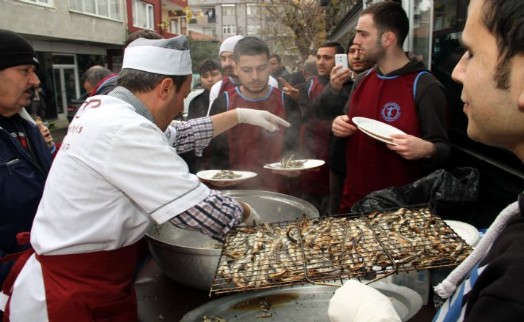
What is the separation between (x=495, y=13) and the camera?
87 centimetres

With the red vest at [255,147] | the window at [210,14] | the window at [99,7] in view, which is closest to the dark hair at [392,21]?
the red vest at [255,147]

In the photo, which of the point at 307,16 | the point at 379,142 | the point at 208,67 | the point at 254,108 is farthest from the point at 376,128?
the point at 307,16

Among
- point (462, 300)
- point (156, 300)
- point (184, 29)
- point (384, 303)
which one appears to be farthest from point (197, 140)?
point (184, 29)

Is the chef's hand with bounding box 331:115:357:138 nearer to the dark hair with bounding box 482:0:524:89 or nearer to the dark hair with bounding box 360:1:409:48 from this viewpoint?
the dark hair with bounding box 360:1:409:48

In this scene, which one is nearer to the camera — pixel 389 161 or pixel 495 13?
pixel 495 13

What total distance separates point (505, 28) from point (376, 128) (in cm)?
207

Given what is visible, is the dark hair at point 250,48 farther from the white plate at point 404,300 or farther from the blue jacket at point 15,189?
the white plate at point 404,300

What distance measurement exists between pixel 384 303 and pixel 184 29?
3777cm

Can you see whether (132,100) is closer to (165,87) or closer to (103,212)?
(165,87)

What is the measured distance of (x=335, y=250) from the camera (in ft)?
5.64

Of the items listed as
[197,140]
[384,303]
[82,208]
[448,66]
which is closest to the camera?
[384,303]

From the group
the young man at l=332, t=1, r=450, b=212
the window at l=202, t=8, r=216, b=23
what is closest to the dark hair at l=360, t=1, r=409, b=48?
the young man at l=332, t=1, r=450, b=212

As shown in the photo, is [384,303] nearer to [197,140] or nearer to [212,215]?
[212,215]

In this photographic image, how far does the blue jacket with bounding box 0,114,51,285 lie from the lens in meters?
2.27
